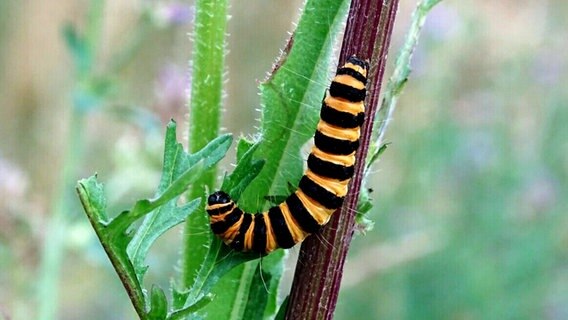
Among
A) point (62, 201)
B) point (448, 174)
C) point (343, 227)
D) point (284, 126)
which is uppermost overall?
point (284, 126)

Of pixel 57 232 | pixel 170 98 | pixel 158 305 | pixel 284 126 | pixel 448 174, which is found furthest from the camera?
pixel 448 174

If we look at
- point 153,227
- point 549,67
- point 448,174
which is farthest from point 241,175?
point 549,67

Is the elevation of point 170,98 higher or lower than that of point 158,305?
higher

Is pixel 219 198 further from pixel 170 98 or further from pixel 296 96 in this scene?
pixel 170 98

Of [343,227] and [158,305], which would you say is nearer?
[158,305]

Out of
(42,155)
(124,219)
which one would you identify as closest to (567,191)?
(42,155)

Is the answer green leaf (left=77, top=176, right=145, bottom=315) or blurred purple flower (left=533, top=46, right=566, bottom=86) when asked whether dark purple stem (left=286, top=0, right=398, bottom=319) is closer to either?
green leaf (left=77, top=176, right=145, bottom=315)

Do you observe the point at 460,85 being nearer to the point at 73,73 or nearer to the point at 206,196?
the point at 73,73

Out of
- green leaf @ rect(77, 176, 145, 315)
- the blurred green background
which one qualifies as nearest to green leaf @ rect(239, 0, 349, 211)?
green leaf @ rect(77, 176, 145, 315)
